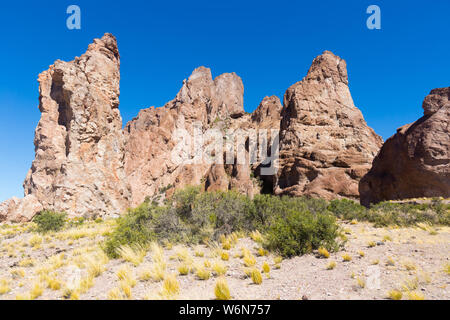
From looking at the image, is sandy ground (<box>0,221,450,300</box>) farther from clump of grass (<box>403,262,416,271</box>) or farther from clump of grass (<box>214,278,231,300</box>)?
clump of grass (<box>214,278,231,300</box>)

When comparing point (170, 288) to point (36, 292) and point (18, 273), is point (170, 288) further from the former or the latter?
point (18, 273)

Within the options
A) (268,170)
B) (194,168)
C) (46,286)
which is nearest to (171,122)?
(194,168)

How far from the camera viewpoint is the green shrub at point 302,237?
21.7ft

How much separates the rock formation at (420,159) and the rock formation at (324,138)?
4.70 m

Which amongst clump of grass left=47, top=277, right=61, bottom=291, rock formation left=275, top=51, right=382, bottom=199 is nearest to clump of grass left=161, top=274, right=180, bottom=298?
clump of grass left=47, top=277, right=61, bottom=291

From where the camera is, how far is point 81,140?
89.0 feet

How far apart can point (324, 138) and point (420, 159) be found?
524 inches

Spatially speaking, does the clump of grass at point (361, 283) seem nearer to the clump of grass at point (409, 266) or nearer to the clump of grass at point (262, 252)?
the clump of grass at point (409, 266)

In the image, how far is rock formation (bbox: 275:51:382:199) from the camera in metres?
24.5

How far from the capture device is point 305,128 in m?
29.5

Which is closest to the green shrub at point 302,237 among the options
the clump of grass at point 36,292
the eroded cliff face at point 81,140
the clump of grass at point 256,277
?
the clump of grass at point 256,277
